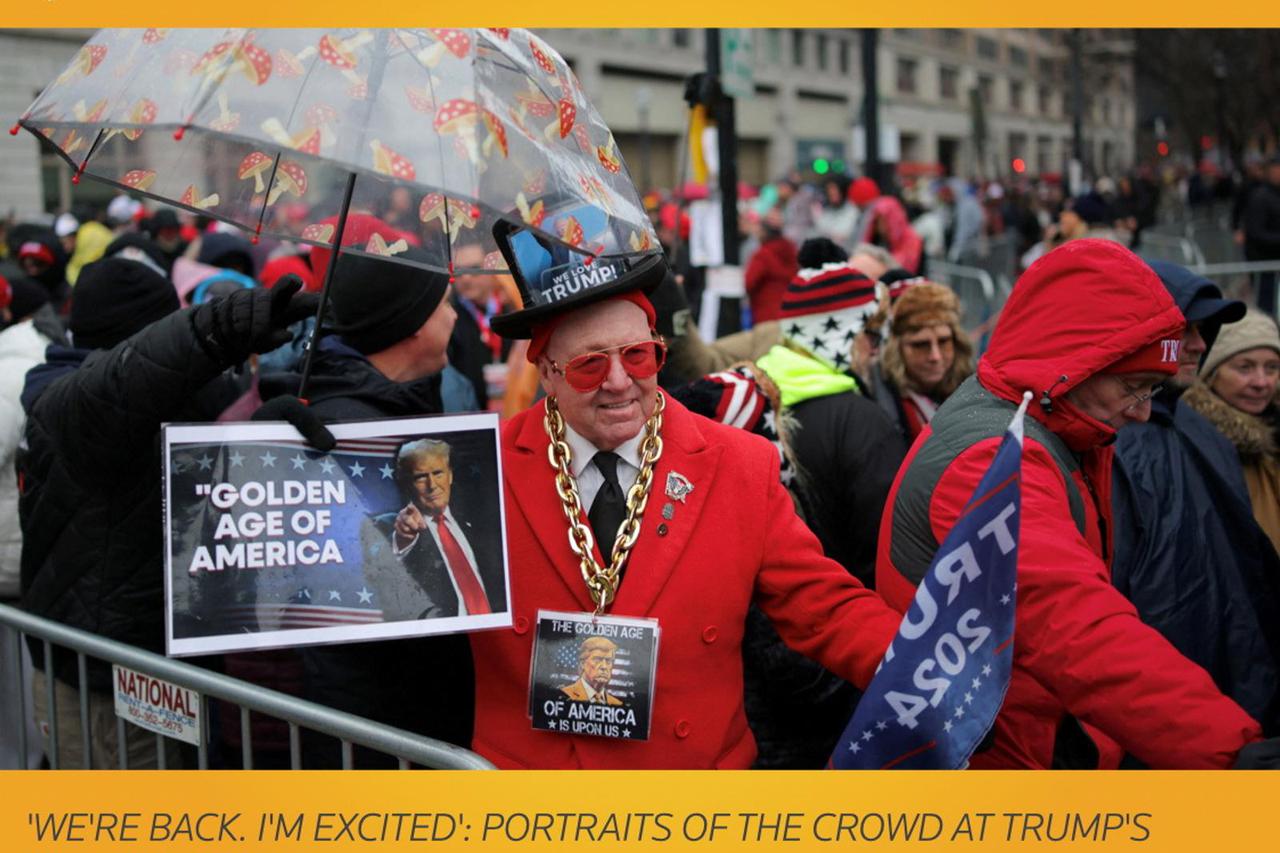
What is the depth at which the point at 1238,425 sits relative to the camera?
454 cm

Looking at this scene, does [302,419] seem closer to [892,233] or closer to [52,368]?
[52,368]

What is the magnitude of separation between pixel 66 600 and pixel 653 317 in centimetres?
178

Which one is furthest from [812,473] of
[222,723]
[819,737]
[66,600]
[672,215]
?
[672,215]

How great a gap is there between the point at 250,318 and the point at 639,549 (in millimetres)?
972

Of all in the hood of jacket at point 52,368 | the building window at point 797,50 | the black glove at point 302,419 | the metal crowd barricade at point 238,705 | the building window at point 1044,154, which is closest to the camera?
the metal crowd barricade at point 238,705

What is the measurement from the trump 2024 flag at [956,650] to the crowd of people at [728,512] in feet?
0.54

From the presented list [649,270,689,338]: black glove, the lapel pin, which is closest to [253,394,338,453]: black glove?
the lapel pin

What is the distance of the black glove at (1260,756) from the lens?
2.25 m

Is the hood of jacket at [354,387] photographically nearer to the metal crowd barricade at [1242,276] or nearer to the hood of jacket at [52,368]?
the hood of jacket at [52,368]

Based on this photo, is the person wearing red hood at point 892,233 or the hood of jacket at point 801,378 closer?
Answer: the hood of jacket at point 801,378

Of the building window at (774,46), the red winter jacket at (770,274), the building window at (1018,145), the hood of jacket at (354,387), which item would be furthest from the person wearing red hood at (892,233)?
the building window at (1018,145)

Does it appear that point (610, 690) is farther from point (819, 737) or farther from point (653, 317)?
point (819, 737)

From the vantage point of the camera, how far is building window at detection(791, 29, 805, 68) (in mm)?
59719

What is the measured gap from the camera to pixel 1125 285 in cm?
267
